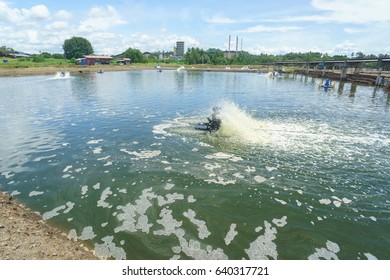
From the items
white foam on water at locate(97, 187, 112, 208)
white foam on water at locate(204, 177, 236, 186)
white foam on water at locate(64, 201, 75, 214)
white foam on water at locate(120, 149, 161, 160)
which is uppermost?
white foam on water at locate(204, 177, 236, 186)

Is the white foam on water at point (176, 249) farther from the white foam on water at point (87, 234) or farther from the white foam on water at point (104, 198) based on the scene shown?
the white foam on water at point (104, 198)

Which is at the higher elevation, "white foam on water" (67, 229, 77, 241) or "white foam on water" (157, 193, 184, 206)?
"white foam on water" (157, 193, 184, 206)

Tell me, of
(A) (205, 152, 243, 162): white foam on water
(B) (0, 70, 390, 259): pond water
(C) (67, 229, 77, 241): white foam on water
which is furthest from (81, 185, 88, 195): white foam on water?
(A) (205, 152, 243, 162): white foam on water

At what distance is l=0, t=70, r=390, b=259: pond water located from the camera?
10.7m

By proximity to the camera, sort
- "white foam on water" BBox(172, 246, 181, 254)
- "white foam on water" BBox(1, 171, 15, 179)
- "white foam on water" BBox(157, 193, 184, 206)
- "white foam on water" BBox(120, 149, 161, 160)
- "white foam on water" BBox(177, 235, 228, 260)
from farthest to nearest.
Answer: "white foam on water" BBox(120, 149, 161, 160), "white foam on water" BBox(1, 171, 15, 179), "white foam on water" BBox(157, 193, 184, 206), "white foam on water" BBox(172, 246, 181, 254), "white foam on water" BBox(177, 235, 228, 260)

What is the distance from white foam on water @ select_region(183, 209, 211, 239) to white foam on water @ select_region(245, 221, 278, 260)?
80.6 inches

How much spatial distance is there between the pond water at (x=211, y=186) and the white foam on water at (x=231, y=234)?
60 millimetres

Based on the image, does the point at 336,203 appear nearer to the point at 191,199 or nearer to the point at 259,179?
the point at 259,179

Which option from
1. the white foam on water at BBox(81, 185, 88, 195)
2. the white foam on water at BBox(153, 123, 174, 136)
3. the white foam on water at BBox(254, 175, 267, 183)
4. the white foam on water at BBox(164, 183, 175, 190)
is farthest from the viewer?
the white foam on water at BBox(153, 123, 174, 136)

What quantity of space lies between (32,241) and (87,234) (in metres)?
2.21

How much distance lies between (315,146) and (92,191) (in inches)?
736

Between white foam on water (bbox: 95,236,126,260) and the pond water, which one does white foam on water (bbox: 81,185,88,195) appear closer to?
the pond water

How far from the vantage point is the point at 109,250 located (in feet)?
33.3
